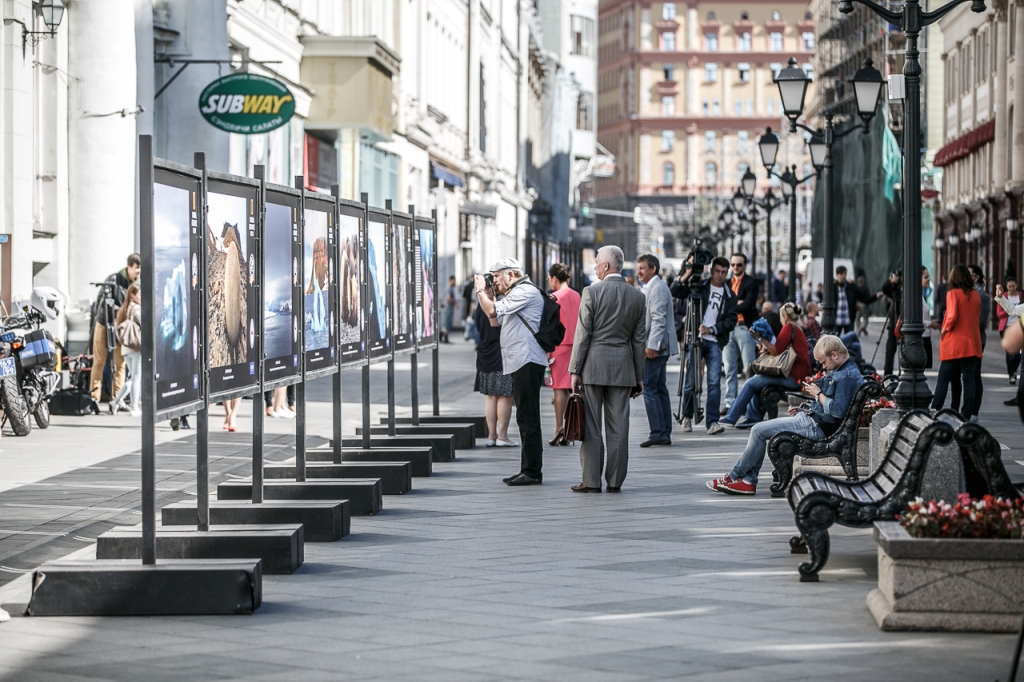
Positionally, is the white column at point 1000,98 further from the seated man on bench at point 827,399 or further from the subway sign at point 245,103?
the seated man on bench at point 827,399

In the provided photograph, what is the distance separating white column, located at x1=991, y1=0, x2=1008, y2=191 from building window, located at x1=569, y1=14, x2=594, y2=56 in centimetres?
4926

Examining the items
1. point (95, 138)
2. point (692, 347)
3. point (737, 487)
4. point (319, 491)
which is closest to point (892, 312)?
point (692, 347)

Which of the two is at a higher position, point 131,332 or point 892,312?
A: point 892,312

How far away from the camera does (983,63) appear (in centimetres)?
6081

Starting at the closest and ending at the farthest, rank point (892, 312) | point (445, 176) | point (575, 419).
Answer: point (575, 419)
point (892, 312)
point (445, 176)

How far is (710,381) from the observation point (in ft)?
60.6

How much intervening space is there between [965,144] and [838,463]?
52604 mm

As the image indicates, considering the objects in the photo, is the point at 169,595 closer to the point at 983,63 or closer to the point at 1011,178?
the point at 1011,178

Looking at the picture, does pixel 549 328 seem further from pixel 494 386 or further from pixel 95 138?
pixel 95 138

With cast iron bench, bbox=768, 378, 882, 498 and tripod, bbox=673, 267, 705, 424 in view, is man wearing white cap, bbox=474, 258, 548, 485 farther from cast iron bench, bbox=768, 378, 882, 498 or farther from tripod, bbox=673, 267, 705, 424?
tripod, bbox=673, 267, 705, 424

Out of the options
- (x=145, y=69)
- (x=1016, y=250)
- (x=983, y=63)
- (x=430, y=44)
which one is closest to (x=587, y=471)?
(x=145, y=69)

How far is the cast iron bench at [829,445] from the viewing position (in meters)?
11.4

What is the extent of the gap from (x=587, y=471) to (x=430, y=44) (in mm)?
34683

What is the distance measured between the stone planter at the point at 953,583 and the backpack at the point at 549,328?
6802mm
